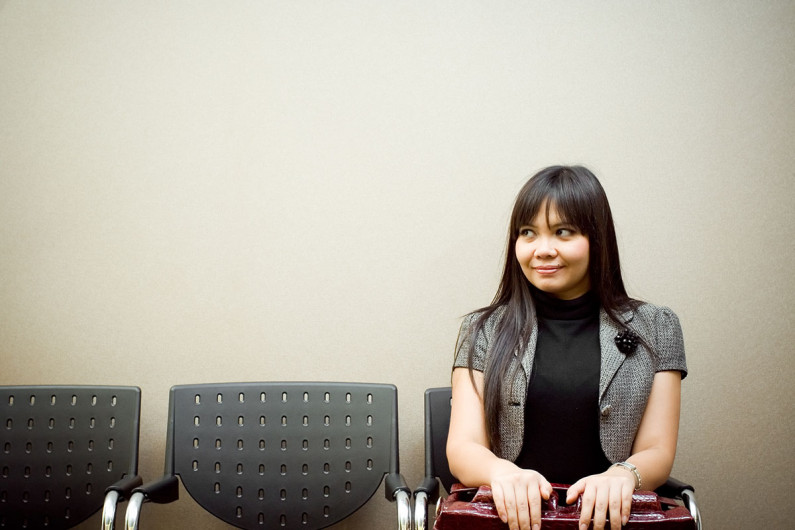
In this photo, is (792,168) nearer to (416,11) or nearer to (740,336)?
(740,336)

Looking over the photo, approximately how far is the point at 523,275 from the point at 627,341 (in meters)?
0.28

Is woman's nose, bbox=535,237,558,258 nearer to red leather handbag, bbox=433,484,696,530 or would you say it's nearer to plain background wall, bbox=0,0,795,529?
red leather handbag, bbox=433,484,696,530

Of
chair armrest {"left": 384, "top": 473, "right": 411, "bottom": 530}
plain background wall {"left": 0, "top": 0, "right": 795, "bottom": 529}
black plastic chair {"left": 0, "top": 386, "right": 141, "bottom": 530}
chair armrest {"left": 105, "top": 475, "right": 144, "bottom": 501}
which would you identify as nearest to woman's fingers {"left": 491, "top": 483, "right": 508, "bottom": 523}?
chair armrest {"left": 384, "top": 473, "right": 411, "bottom": 530}

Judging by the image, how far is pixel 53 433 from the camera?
1678 mm

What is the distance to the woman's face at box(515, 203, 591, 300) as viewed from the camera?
1273 millimetres

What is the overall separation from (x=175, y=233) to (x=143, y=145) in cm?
34

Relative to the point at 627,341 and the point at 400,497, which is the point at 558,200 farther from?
the point at 400,497

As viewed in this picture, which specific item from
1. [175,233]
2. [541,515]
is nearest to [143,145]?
[175,233]

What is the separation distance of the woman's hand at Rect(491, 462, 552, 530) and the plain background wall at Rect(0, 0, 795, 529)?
2.86ft

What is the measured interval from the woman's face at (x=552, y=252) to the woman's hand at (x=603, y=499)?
45 centimetres

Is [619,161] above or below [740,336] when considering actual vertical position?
above

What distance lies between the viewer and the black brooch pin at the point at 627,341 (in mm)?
1270

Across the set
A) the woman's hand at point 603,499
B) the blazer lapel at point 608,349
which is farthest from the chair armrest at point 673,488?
the woman's hand at point 603,499

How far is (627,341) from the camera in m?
1.27
